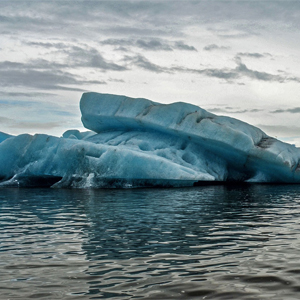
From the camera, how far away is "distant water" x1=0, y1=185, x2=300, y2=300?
3812mm

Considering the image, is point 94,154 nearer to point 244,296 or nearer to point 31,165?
point 31,165

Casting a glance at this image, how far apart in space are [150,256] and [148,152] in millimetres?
14913

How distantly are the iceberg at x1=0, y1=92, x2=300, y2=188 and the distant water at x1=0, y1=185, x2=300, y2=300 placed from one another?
939 centimetres

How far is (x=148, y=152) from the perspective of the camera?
20.0 meters

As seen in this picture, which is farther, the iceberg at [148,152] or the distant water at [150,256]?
the iceberg at [148,152]

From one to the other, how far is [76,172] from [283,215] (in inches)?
474

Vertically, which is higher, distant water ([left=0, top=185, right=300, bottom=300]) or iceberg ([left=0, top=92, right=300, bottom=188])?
iceberg ([left=0, top=92, right=300, bottom=188])

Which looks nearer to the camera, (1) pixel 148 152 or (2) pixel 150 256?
(2) pixel 150 256

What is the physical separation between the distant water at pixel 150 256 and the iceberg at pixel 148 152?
939 centimetres

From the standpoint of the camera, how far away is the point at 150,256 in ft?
16.7

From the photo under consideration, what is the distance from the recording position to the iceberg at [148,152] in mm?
18562

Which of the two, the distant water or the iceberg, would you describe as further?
the iceberg

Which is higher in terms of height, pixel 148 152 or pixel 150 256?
pixel 148 152

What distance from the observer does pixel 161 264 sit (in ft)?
15.3
